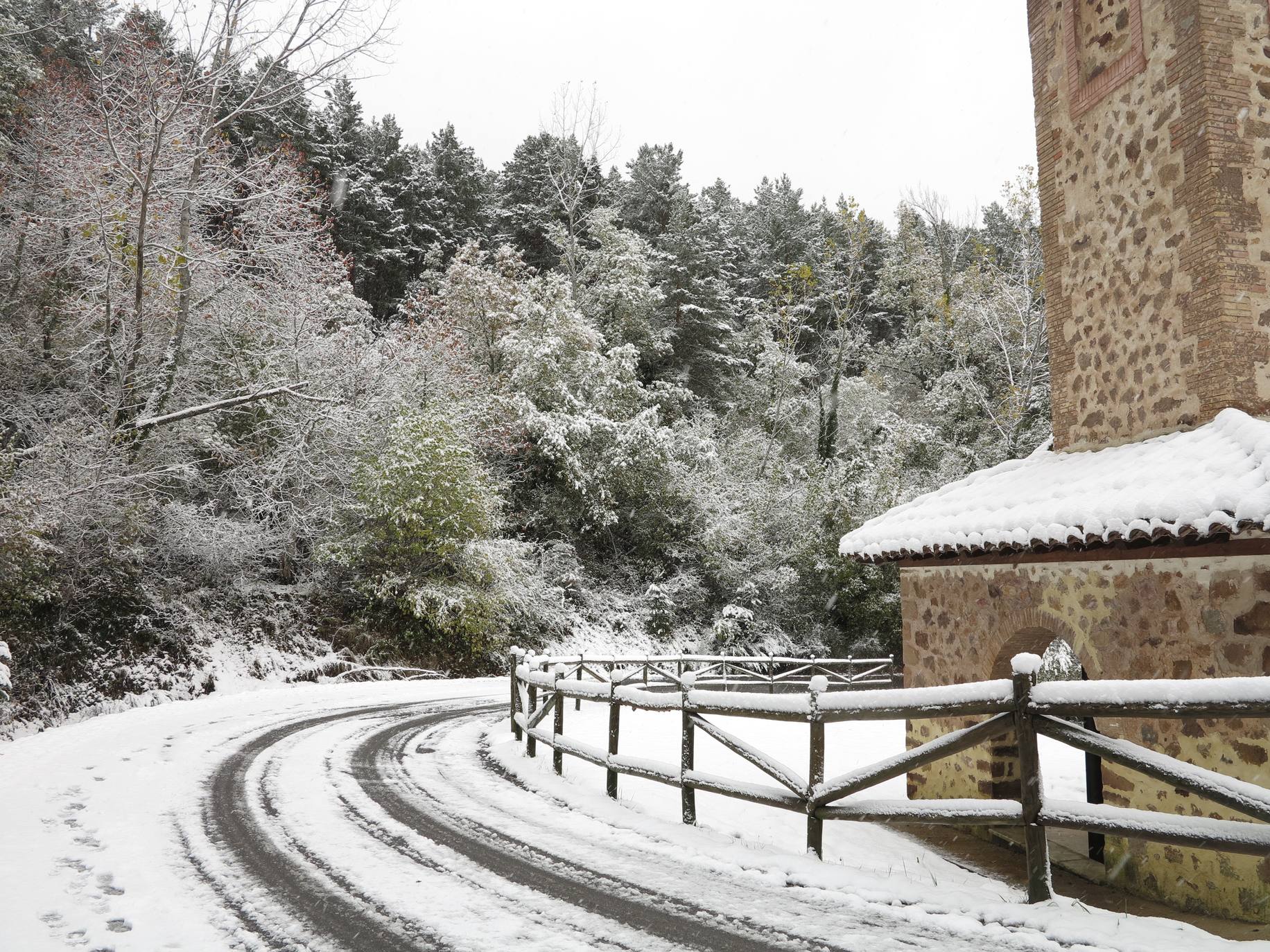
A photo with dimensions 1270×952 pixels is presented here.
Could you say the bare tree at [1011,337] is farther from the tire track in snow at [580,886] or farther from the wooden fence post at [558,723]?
the tire track in snow at [580,886]

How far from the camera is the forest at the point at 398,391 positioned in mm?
14219

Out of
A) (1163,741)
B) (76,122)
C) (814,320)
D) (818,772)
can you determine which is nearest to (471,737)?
(818,772)

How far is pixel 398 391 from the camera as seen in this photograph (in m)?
20.5

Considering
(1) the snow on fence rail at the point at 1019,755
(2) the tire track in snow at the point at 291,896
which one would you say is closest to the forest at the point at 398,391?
(2) the tire track in snow at the point at 291,896

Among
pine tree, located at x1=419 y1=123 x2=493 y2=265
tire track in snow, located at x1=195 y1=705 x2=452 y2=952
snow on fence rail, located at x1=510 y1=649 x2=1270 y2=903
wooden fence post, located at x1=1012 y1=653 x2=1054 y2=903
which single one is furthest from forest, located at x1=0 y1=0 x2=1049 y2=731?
wooden fence post, located at x1=1012 y1=653 x2=1054 y2=903

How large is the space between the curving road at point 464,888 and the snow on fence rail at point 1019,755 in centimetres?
65

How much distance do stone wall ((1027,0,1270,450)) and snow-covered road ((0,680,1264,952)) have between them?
193 inches

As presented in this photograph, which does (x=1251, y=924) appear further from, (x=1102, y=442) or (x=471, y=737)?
(x=471, y=737)

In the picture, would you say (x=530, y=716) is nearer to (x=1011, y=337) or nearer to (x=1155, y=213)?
(x=1155, y=213)

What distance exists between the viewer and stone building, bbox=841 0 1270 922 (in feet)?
17.4

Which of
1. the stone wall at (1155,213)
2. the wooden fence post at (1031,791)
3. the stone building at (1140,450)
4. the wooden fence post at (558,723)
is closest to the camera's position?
the wooden fence post at (1031,791)

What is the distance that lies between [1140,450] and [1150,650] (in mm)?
1996

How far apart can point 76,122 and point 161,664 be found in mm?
11888

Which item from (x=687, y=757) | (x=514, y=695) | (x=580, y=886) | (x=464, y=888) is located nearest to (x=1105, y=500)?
(x=687, y=757)
